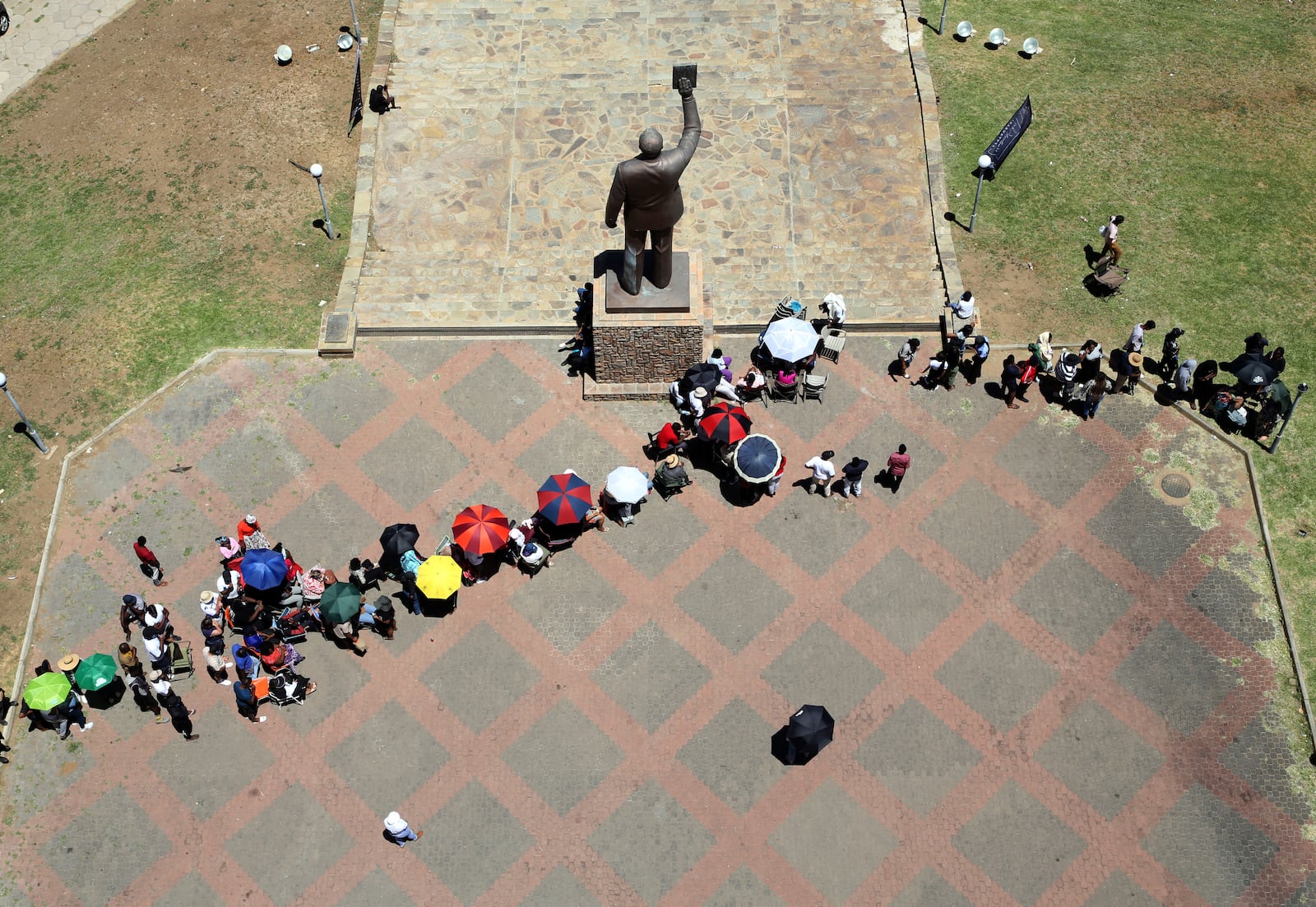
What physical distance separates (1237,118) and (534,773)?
2906 centimetres

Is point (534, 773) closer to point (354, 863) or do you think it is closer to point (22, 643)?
point (354, 863)

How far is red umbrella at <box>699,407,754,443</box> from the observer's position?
2700 centimetres

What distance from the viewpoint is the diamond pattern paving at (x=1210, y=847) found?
2341 centimetres

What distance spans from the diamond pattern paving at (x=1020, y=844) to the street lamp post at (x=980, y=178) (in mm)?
16127

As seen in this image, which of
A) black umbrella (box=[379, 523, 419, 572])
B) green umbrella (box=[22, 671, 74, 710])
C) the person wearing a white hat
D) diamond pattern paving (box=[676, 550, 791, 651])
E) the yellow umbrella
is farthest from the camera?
diamond pattern paving (box=[676, 550, 791, 651])

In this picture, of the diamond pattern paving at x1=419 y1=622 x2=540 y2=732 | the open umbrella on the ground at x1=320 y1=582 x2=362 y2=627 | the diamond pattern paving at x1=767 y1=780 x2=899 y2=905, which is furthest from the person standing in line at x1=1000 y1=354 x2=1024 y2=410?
the open umbrella on the ground at x1=320 y1=582 x2=362 y2=627

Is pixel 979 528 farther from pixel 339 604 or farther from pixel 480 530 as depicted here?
pixel 339 604

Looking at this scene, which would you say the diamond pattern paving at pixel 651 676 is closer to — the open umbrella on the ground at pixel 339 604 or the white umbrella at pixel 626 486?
the white umbrella at pixel 626 486

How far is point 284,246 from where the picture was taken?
3234cm

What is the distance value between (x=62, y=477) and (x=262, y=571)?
728 centimetres

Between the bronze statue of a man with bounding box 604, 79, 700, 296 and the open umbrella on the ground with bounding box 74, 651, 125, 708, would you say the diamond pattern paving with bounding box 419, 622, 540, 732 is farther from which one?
the bronze statue of a man with bounding box 604, 79, 700, 296

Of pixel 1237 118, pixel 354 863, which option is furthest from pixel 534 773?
pixel 1237 118

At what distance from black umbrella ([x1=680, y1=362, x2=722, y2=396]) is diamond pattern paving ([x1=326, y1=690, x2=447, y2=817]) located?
10.4m

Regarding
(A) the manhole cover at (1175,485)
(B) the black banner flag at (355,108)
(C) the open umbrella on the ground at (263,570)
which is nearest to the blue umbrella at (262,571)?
(C) the open umbrella on the ground at (263,570)
